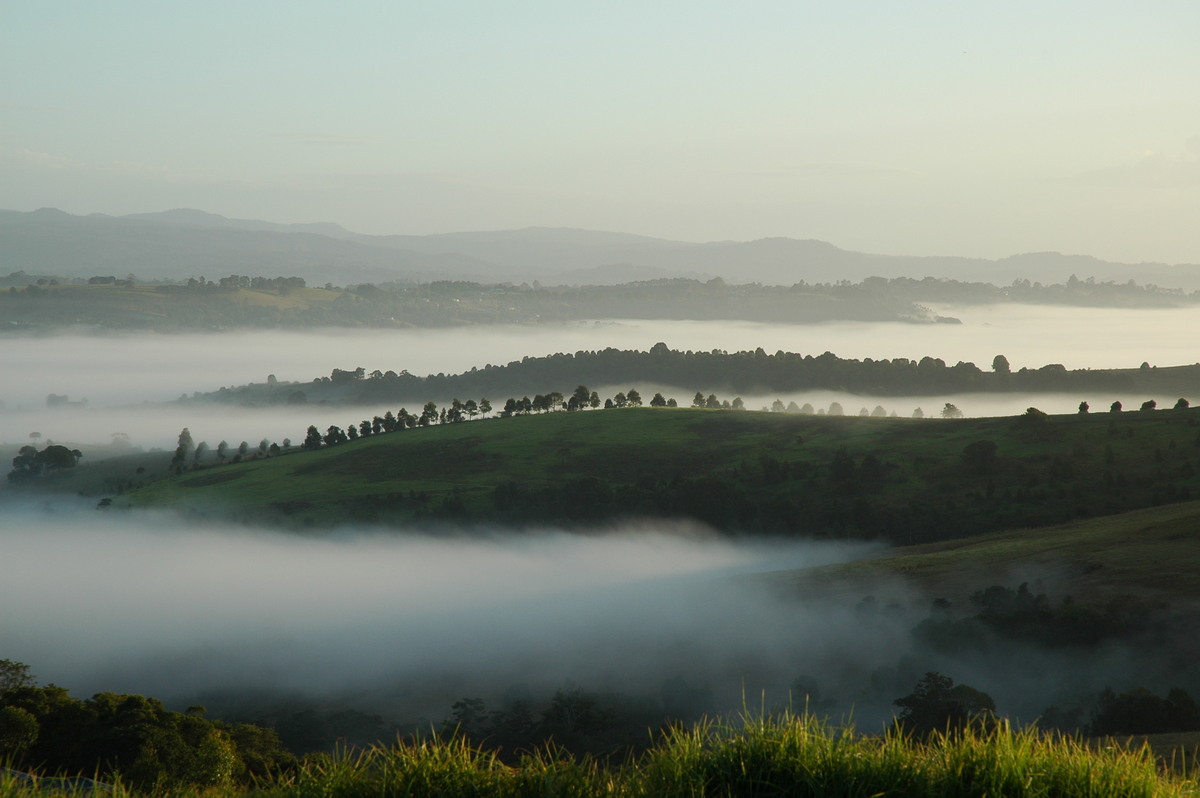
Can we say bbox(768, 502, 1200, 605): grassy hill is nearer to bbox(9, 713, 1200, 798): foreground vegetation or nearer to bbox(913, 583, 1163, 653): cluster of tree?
bbox(913, 583, 1163, 653): cluster of tree

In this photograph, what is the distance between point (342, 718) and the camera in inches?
4631

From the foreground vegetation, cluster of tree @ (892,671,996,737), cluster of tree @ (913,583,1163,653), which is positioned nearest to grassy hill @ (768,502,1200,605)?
cluster of tree @ (913,583,1163,653)

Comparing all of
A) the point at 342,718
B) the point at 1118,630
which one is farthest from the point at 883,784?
the point at 342,718

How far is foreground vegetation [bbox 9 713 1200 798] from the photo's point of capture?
14.6m

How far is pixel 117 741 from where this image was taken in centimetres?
4488

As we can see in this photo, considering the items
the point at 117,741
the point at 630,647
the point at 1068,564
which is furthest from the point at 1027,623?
the point at 117,741

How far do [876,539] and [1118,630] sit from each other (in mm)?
79346

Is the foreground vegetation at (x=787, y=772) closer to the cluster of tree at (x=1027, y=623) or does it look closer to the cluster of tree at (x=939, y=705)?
the cluster of tree at (x=939, y=705)

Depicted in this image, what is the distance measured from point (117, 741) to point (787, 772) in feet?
128

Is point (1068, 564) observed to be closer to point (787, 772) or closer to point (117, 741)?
point (117, 741)

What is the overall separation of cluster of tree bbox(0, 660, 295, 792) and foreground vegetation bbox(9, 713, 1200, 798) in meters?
28.1

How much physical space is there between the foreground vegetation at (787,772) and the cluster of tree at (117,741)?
92.1ft

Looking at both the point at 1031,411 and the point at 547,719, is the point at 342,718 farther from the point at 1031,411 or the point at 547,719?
the point at 1031,411

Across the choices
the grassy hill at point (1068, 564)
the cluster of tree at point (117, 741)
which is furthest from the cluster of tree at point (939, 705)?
the cluster of tree at point (117, 741)
